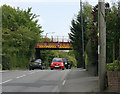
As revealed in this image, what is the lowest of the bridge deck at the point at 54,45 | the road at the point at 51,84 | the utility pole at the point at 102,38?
the road at the point at 51,84

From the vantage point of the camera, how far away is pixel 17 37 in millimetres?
46125

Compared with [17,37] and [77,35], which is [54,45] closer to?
[77,35]

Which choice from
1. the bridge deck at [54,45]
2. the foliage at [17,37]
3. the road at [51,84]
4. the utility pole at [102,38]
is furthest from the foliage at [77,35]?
the utility pole at [102,38]

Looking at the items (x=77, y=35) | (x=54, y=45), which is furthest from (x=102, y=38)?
(x=54, y=45)

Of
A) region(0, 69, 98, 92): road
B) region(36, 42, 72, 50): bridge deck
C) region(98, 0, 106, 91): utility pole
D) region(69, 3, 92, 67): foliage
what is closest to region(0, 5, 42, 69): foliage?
region(69, 3, 92, 67): foliage

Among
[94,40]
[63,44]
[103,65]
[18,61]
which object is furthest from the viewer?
[63,44]

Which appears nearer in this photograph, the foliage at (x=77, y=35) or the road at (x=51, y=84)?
the road at (x=51, y=84)

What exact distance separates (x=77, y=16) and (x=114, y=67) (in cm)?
3978

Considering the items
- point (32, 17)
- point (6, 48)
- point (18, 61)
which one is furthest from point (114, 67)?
point (32, 17)

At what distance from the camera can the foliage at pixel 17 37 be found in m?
41.5

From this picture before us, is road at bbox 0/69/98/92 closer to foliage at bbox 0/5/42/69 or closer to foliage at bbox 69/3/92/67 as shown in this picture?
foliage at bbox 0/5/42/69

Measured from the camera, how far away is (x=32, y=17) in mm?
58031

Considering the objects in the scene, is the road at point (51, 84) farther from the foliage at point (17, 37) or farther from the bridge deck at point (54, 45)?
the bridge deck at point (54, 45)

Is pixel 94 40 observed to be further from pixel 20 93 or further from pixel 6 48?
pixel 6 48
